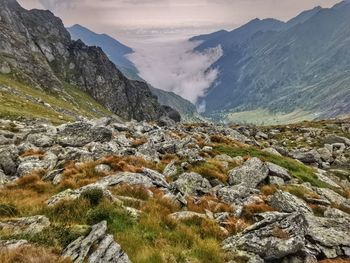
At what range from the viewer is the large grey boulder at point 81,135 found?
35.9 meters

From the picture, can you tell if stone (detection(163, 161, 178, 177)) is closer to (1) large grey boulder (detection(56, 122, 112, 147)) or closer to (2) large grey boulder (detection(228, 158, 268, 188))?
(2) large grey boulder (detection(228, 158, 268, 188))

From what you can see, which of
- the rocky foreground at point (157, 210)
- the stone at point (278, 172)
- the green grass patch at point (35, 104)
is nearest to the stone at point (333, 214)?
the rocky foreground at point (157, 210)

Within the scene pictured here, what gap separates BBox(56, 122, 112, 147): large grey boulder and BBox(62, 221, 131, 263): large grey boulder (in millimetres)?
23633

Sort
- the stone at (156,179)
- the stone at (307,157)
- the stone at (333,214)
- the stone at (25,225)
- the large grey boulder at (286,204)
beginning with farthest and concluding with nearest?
the stone at (307,157) < the stone at (156,179) < the stone at (333,214) < the large grey boulder at (286,204) < the stone at (25,225)

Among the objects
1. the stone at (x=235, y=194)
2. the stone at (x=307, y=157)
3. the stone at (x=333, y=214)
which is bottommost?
the stone at (x=307, y=157)

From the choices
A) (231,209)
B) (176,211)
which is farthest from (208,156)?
(176,211)

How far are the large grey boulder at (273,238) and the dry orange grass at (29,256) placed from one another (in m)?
6.10

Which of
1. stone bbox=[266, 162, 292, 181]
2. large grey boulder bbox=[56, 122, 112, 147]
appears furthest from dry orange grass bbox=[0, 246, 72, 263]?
large grey boulder bbox=[56, 122, 112, 147]

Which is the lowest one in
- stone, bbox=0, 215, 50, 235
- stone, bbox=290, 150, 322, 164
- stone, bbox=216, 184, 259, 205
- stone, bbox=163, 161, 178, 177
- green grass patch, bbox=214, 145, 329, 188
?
stone, bbox=290, 150, 322, 164

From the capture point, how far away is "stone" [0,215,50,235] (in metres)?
13.2

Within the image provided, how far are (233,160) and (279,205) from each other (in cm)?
1376

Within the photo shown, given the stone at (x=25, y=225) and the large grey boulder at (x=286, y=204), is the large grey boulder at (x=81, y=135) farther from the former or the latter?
the stone at (x=25, y=225)

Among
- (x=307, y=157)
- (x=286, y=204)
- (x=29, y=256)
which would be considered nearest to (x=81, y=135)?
(x=286, y=204)

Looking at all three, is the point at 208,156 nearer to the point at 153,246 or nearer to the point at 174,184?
the point at 174,184
